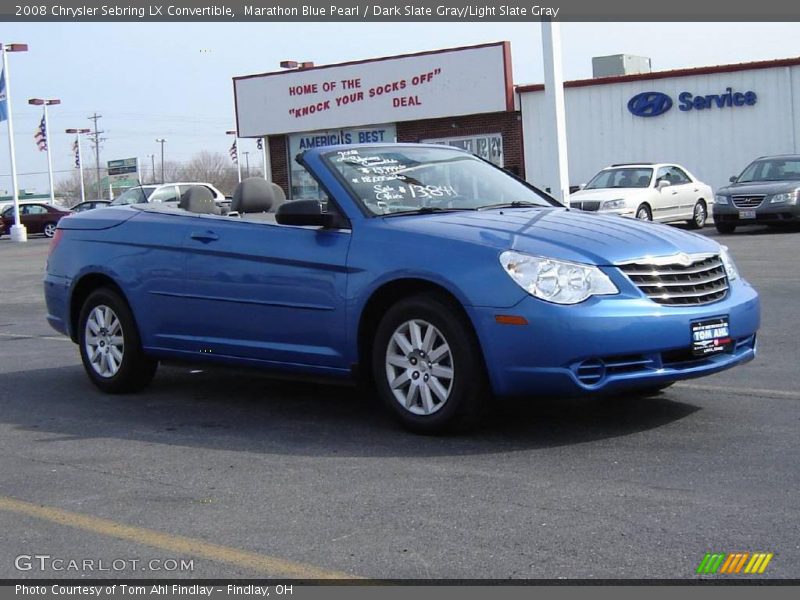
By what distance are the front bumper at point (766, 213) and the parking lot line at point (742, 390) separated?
15.1m

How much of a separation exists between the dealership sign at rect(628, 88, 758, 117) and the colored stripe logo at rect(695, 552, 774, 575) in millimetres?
30155

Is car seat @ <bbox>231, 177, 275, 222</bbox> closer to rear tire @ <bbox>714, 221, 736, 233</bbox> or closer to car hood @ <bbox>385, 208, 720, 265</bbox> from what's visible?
car hood @ <bbox>385, 208, 720, 265</bbox>

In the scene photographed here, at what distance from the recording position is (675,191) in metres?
24.5

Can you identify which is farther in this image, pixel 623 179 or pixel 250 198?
pixel 623 179

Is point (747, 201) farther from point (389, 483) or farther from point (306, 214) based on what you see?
point (389, 483)

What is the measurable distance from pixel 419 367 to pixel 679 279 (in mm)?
1422

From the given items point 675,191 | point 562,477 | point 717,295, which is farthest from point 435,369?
point 675,191

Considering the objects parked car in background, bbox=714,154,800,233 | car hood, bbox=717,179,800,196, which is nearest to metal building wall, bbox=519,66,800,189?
parked car in background, bbox=714,154,800,233

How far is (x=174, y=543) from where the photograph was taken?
4.66m

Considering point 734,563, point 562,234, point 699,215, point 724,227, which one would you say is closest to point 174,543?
point 734,563

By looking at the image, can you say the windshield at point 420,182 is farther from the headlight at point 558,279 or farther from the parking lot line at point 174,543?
the parking lot line at point 174,543

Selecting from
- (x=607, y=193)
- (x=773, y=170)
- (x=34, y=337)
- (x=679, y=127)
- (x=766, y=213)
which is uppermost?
(x=679, y=127)

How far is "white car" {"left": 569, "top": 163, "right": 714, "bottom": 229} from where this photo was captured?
74.4 feet

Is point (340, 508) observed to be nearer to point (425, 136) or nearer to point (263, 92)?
point (425, 136)
